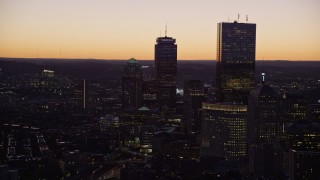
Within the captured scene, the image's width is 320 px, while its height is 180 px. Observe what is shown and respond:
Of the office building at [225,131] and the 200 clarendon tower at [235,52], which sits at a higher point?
the 200 clarendon tower at [235,52]

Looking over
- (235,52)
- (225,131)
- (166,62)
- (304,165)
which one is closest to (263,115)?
(225,131)

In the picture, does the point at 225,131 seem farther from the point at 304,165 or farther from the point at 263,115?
the point at 304,165

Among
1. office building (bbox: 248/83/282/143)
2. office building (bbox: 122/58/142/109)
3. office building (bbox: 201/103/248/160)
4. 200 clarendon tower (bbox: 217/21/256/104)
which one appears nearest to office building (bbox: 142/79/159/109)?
office building (bbox: 122/58/142/109)

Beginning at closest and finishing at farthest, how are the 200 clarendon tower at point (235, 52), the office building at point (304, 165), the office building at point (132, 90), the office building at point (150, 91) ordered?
the office building at point (304, 165), the 200 clarendon tower at point (235, 52), the office building at point (132, 90), the office building at point (150, 91)

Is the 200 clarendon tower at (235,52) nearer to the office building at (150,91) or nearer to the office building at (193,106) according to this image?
the office building at (193,106)

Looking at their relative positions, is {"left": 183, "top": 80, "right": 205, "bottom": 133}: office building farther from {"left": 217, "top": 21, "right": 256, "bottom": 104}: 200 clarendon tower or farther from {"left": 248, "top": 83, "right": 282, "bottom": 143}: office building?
{"left": 248, "top": 83, "right": 282, "bottom": 143}: office building

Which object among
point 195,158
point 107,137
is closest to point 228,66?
point 107,137

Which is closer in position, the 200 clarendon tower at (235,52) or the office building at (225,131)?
the office building at (225,131)

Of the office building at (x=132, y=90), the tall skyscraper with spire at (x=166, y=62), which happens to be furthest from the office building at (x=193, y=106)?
the tall skyscraper with spire at (x=166, y=62)

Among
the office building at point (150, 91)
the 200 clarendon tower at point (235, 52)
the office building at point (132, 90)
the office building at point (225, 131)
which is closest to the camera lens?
the office building at point (225, 131)
